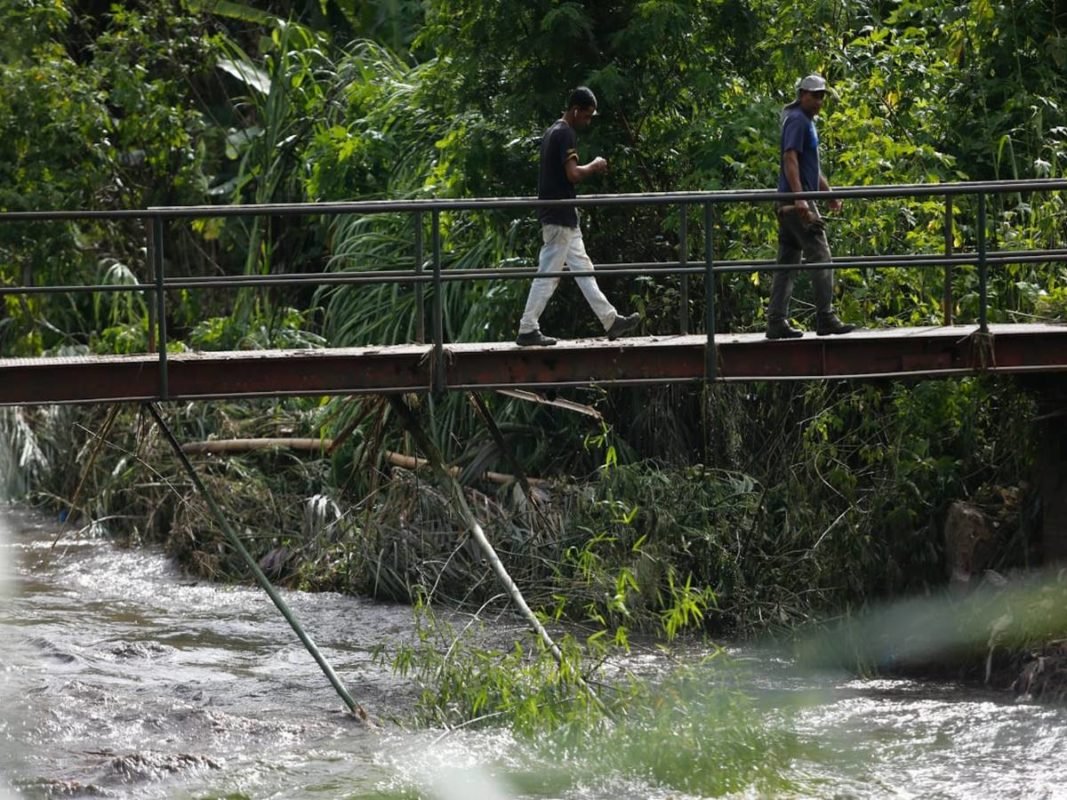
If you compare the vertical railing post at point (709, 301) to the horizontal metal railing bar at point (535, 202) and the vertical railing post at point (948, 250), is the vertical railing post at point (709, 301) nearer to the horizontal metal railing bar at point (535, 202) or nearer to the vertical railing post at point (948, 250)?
the horizontal metal railing bar at point (535, 202)

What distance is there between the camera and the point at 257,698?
12219 millimetres

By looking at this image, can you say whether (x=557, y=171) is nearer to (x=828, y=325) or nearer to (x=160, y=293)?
(x=828, y=325)

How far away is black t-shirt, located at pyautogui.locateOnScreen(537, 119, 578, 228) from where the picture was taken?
11438 millimetres

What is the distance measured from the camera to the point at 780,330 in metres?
11.6

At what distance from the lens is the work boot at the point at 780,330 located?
11.6m

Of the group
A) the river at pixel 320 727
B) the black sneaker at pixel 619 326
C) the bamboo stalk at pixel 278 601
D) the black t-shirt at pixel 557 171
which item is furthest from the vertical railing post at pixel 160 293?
the black sneaker at pixel 619 326

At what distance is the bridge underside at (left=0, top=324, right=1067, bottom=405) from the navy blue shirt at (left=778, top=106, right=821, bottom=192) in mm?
1003

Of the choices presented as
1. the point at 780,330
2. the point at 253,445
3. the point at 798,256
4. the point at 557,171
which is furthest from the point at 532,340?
the point at 253,445

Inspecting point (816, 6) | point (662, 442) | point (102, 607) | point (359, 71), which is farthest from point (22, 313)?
point (816, 6)

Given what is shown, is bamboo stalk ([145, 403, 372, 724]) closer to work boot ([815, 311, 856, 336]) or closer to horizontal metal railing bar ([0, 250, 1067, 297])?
horizontal metal railing bar ([0, 250, 1067, 297])

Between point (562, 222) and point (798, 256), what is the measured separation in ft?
5.22

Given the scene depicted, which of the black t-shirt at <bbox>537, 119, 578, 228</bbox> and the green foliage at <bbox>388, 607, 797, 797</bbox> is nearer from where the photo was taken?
the green foliage at <bbox>388, 607, 797, 797</bbox>

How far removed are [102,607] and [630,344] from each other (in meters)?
6.00

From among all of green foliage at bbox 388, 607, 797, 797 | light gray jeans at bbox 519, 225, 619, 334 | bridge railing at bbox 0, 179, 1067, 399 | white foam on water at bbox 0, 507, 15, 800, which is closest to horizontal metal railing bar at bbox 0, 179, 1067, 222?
bridge railing at bbox 0, 179, 1067, 399
